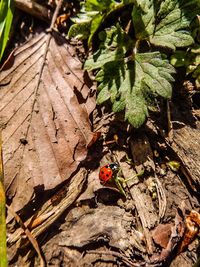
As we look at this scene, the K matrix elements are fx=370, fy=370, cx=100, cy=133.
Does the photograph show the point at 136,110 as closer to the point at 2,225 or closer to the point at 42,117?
the point at 42,117

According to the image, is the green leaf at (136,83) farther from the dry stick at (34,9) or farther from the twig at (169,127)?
the dry stick at (34,9)

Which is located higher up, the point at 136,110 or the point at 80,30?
the point at 80,30

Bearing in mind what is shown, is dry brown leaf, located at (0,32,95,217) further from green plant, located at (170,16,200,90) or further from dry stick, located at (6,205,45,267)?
green plant, located at (170,16,200,90)

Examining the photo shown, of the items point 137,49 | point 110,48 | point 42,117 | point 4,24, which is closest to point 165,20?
point 137,49

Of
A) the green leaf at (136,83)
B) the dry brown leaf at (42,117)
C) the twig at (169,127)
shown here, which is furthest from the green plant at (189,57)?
the dry brown leaf at (42,117)

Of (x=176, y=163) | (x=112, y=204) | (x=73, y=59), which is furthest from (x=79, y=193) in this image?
(x=73, y=59)

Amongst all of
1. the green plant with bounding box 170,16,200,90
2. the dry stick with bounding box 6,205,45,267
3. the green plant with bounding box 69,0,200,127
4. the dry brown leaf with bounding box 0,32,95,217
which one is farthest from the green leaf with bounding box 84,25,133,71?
the dry stick with bounding box 6,205,45,267

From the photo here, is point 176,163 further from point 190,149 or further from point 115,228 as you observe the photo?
point 115,228
